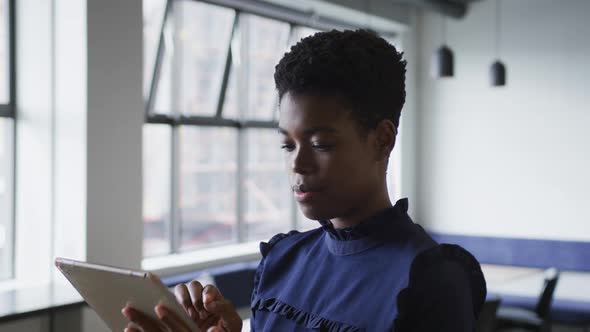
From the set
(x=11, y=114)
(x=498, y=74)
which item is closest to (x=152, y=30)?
(x=11, y=114)

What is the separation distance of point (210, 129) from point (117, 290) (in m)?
5.02

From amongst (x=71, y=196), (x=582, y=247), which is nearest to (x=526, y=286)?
(x=582, y=247)

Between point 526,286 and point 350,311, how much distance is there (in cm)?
448

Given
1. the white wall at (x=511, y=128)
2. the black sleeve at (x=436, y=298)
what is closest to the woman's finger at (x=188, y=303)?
the black sleeve at (x=436, y=298)

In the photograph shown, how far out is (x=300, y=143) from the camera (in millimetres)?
1004

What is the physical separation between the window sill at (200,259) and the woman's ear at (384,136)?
3963 mm

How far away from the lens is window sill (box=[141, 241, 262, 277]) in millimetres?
5082

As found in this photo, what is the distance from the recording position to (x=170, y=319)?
2.99ft

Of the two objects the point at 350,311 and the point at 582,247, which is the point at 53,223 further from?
the point at 582,247

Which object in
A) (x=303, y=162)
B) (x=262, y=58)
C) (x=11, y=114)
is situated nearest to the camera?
(x=303, y=162)

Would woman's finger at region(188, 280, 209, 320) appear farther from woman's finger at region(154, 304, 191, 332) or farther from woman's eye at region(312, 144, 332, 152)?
woman's eye at region(312, 144, 332, 152)

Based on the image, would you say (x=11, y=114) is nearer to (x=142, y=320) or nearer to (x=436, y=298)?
(x=142, y=320)

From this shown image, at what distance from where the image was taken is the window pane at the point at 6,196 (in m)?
4.27

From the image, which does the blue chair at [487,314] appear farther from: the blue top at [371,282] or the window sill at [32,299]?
the blue top at [371,282]
